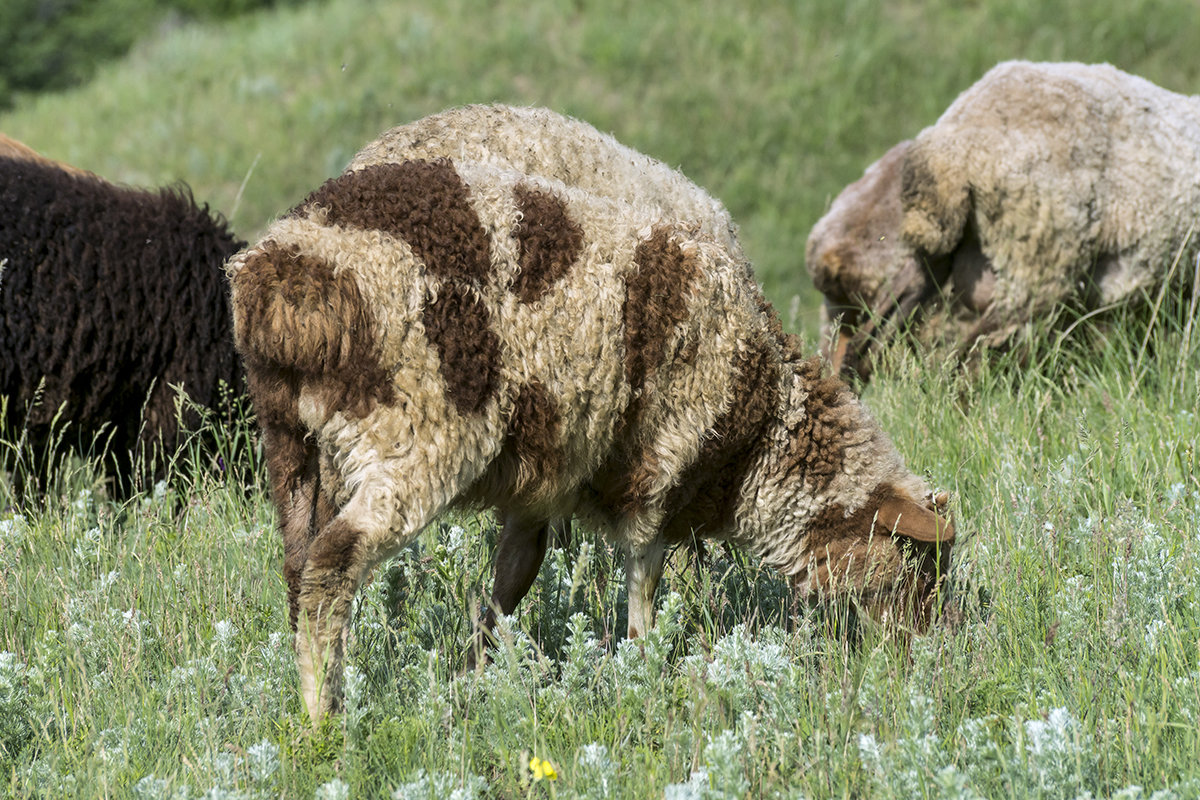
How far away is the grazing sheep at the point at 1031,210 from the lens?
5809mm

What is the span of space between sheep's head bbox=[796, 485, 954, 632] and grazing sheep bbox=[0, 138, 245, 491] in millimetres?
2923

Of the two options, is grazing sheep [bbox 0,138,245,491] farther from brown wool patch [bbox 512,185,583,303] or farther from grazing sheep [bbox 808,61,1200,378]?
grazing sheep [bbox 808,61,1200,378]

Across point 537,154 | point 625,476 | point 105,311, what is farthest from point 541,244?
point 105,311

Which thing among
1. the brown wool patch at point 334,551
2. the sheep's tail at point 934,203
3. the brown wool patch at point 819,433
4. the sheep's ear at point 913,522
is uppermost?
the sheep's tail at point 934,203

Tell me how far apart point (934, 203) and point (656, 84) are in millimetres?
9518

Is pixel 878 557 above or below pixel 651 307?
below

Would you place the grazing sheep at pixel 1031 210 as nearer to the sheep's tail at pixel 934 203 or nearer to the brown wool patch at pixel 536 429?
the sheep's tail at pixel 934 203

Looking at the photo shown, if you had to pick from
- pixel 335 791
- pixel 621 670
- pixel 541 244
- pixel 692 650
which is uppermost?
pixel 541 244

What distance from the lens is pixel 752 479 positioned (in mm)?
3615

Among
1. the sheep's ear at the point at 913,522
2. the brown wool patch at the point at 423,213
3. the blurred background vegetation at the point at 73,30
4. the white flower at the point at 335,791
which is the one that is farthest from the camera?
the blurred background vegetation at the point at 73,30

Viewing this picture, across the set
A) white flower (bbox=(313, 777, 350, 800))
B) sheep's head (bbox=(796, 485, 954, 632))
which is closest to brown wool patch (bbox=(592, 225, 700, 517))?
sheep's head (bbox=(796, 485, 954, 632))

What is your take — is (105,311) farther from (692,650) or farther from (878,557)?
(878,557)

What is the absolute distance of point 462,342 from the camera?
9.66 feet

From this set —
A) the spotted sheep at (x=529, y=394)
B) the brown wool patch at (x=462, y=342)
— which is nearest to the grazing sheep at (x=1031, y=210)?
the spotted sheep at (x=529, y=394)
